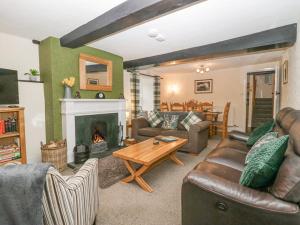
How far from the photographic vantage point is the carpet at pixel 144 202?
64.6 inches

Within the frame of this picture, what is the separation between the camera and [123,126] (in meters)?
4.25

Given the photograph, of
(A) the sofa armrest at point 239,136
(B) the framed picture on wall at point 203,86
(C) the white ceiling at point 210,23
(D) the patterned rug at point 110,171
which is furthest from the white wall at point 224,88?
(D) the patterned rug at point 110,171

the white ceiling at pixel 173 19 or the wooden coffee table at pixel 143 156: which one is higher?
the white ceiling at pixel 173 19

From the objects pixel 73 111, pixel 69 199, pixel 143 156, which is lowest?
pixel 143 156

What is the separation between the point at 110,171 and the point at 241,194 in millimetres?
2032

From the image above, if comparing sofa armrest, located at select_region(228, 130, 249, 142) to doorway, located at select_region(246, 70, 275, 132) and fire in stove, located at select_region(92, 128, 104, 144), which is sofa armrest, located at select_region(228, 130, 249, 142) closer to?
fire in stove, located at select_region(92, 128, 104, 144)

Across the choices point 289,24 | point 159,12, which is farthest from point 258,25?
point 159,12

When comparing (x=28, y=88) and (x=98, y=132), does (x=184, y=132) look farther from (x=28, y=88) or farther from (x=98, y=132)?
(x=28, y=88)

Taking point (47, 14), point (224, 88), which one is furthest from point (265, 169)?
point (224, 88)

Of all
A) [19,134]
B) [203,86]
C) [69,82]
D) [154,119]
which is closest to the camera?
[19,134]

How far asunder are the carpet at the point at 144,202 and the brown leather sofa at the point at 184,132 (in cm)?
99

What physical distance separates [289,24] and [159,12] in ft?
7.00

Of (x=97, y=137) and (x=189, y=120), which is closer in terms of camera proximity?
(x=97, y=137)

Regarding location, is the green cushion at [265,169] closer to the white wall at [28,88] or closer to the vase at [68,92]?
the vase at [68,92]
